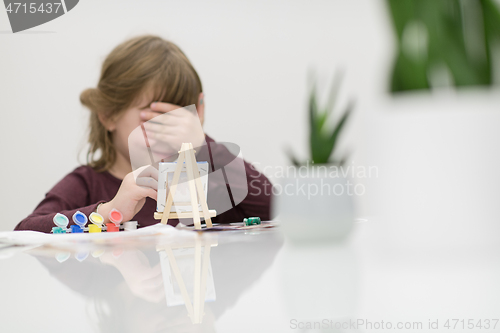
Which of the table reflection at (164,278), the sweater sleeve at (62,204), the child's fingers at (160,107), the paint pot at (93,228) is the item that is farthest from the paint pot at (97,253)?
the child's fingers at (160,107)

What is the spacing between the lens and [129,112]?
0.87m

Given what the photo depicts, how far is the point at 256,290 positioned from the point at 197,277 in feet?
0.18

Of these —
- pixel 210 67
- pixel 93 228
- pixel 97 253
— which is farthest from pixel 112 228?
pixel 210 67

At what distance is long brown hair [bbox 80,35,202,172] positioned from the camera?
874mm

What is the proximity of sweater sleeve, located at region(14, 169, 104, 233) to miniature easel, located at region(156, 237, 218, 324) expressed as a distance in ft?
1.00

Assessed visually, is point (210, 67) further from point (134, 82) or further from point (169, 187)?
point (169, 187)

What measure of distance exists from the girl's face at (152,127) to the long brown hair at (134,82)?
22mm

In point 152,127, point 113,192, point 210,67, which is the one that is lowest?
point 113,192

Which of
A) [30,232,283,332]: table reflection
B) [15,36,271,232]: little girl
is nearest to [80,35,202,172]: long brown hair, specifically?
[15,36,271,232]: little girl

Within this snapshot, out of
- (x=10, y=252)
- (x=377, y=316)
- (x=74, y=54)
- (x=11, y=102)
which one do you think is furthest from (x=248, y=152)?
(x=377, y=316)

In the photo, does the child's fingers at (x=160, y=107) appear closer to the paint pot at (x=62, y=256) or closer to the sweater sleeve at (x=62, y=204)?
the sweater sleeve at (x=62, y=204)

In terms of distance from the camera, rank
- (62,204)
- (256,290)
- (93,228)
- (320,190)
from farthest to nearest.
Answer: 1. (62,204)
2. (93,228)
3. (320,190)
4. (256,290)

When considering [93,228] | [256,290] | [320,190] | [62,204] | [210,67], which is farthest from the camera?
[210,67]

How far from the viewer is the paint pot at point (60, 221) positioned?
1.95ft
